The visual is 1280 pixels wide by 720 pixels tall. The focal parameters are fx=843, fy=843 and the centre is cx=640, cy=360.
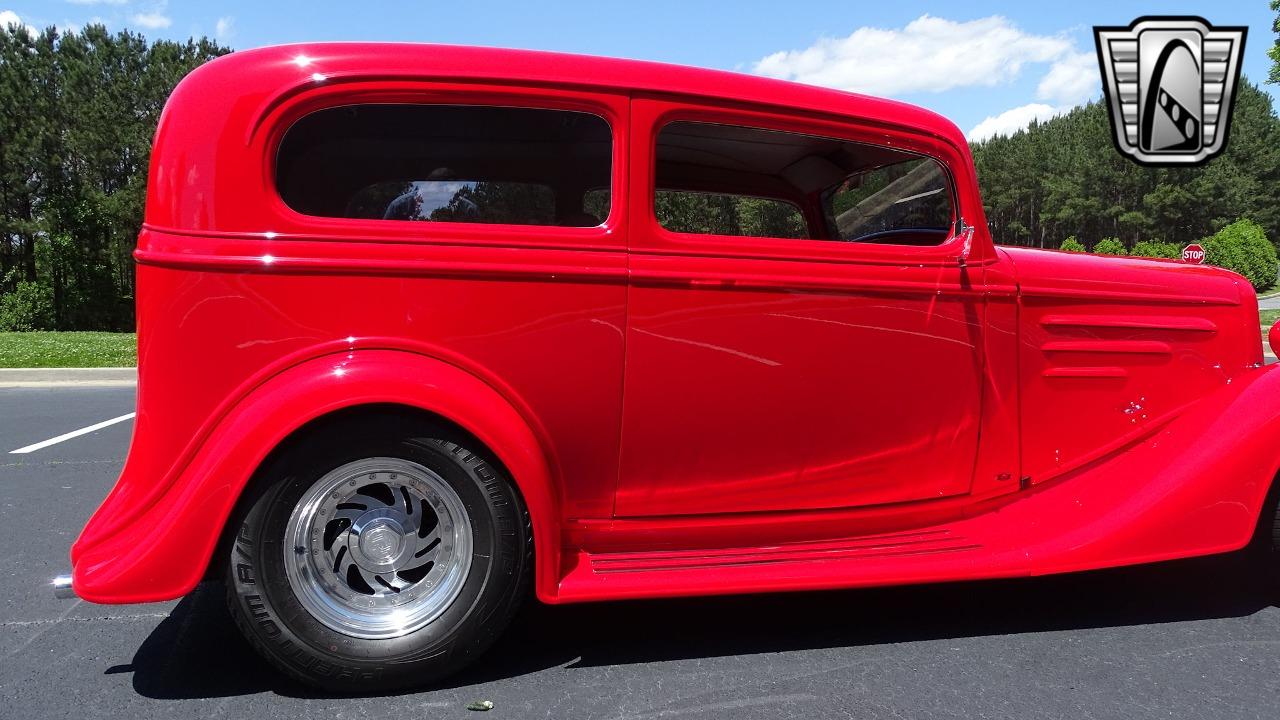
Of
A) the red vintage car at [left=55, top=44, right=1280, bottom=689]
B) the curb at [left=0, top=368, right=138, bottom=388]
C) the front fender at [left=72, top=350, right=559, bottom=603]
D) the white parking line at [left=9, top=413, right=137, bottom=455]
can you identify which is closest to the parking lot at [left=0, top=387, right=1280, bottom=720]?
the red vintage car at [left=55, top=44, right=1280, bottom=689]

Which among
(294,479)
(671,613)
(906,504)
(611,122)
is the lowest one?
(671,613)

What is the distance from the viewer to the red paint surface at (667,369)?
229 cm

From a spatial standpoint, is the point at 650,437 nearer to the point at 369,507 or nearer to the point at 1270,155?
the point at 369,507

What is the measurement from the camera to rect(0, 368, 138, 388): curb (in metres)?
9.49

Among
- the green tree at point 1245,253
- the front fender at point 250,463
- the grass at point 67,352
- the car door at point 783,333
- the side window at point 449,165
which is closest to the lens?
the front fender at point 250,463

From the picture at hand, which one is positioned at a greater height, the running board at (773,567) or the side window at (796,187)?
the side window at (796,187)

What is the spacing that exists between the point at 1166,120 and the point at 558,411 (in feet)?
40.7

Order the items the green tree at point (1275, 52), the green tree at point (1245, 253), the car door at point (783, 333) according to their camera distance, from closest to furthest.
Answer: the car door at point (783, 333)
the green tree at point (1275, 52)
the green tree at point (1245, 253)

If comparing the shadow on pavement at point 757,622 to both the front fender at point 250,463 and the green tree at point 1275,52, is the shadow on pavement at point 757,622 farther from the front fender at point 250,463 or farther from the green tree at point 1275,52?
the green tree at point 1275,52

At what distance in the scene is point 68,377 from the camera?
384 inches


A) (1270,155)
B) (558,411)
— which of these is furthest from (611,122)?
(1270,155)

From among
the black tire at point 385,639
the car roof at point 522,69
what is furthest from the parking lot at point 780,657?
the car roof at point 522,69

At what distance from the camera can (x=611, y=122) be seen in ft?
8.23

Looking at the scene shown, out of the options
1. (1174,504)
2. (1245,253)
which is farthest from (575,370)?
(1245,253)
